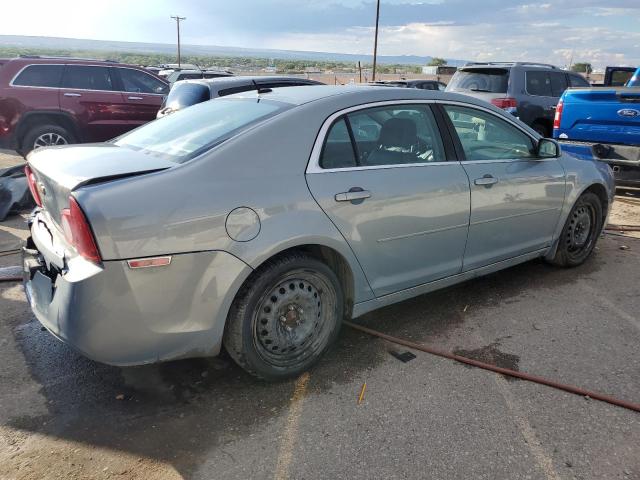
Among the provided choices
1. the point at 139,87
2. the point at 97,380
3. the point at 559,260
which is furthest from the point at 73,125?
the point at 559,260

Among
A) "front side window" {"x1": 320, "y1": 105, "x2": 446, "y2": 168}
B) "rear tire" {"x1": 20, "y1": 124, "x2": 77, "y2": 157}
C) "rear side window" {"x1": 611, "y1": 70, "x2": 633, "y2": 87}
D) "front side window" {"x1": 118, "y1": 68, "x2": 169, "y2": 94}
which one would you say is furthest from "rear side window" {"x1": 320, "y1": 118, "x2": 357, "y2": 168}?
"rear side window" {"x1": 611, "y1": 70, "x2": 633, "y2": 87}

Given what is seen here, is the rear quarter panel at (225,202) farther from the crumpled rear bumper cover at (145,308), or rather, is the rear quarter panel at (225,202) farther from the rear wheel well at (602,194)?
the rear wheel well at (602,194)

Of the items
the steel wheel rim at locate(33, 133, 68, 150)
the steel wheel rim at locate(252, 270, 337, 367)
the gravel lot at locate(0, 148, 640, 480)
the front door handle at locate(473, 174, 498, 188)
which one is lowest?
the gravel lot at locate(0, 148, 640, 480)

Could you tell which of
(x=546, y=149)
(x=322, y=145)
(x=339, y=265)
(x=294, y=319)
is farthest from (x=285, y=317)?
(x=546, y=149)

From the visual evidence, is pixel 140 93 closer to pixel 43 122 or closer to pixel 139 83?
pixel 139 83

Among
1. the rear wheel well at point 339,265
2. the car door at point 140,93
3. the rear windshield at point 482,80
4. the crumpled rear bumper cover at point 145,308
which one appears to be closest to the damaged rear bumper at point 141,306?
the crumpled rear bumper cover at point 145,308

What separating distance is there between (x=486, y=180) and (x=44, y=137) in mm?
7608

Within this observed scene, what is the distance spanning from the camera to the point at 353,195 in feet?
9.98

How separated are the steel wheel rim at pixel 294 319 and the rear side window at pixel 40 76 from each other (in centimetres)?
771

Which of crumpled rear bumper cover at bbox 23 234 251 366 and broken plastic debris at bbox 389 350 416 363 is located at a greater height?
crumpled rear bumper cover at bbox 23 234 251 366

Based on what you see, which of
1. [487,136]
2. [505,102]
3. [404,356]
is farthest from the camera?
Answer: [505,102]

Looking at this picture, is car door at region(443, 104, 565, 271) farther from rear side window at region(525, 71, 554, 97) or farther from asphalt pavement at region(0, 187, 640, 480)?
rear side window at region(525, 71, 554, 97)

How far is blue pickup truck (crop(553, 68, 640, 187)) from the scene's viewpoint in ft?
22.2

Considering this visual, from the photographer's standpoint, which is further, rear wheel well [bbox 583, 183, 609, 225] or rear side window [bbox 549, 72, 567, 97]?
rear side window [bbox 549, 72, 567, 97]
